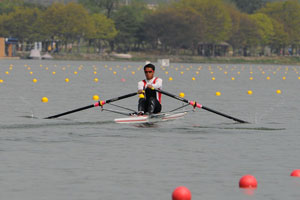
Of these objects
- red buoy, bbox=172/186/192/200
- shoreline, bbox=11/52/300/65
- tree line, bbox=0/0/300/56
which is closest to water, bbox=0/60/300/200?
red buoy, bbox=172/186/192/200

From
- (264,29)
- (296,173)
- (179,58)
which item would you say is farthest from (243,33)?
(296,173)

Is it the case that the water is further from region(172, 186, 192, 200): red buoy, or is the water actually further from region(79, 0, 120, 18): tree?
region(79, 0, 120, 18): tree

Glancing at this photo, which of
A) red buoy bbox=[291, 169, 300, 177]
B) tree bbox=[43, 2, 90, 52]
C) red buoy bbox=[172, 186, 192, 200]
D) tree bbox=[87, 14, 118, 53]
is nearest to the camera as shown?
red buoy bbox=[172, 186, 192, 200]

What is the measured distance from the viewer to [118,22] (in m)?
173

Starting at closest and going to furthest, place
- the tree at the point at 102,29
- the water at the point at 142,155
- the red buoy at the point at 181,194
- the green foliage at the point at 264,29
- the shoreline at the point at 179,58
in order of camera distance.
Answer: the red buoy at the point at 181,194 < the water at the point at 142,155 < the shoreline at the point at 179,58 < the tree at the point at 102,29 < the green foliage at the point at 264,29

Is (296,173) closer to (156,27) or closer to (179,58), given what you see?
(179,58)

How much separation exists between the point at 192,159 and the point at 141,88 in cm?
745

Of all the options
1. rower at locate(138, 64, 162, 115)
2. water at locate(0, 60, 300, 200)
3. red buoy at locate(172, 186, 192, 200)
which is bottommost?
water at locate(0, 60, 300, 200)

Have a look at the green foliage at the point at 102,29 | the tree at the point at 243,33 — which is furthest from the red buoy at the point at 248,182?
the tree at the point at 243,33

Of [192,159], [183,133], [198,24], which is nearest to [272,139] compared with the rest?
[183,133]

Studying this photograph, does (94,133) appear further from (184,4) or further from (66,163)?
(184,4)

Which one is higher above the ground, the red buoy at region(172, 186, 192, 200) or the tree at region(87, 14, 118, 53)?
the tree at region(87, 14, 118, 53)

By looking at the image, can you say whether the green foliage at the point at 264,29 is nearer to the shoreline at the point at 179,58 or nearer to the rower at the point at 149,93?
the shoreline at the point at 179,58

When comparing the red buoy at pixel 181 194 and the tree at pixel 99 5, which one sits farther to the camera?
the tree at pixel 99 5
